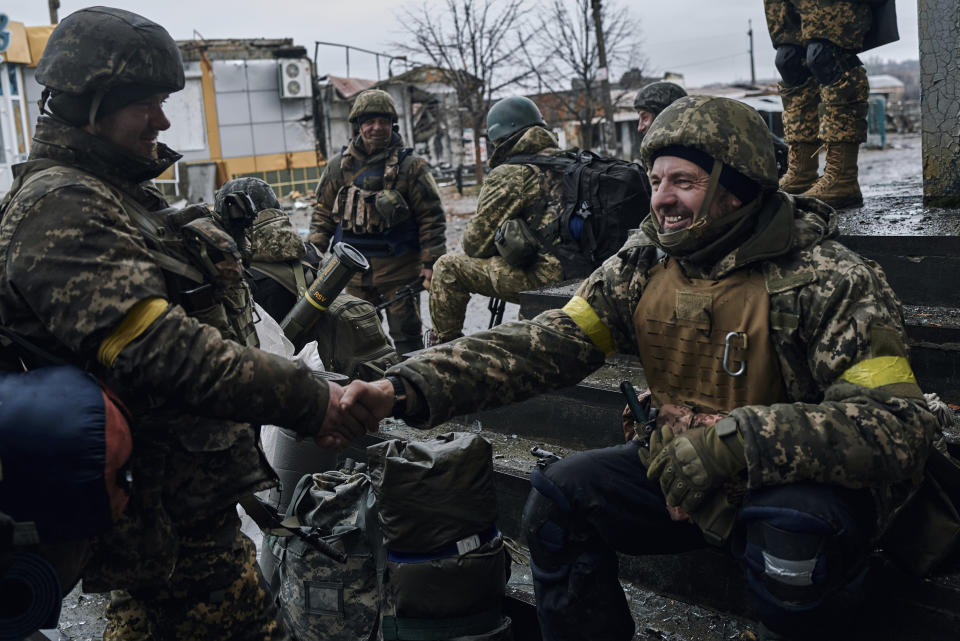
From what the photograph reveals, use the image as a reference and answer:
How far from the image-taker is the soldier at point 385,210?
22.2ft

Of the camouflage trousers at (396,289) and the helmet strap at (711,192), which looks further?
the camouflage trousers at (396,289)

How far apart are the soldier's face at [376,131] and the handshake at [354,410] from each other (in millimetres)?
4341

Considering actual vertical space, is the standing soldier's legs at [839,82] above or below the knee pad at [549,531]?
above

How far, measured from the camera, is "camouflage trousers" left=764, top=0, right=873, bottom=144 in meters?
5.29

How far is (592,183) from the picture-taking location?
5633 millimetres

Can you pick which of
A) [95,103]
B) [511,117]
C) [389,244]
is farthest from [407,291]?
[95,103]

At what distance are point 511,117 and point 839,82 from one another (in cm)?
224

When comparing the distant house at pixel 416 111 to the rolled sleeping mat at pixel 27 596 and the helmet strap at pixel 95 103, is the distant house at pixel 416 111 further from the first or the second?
the rolled sleeping mat at pixel 27 596

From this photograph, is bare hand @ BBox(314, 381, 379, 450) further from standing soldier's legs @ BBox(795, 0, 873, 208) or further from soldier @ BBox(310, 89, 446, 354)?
standing soldier's legs @ BBox(795, 0, 873, 208)

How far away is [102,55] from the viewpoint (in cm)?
247

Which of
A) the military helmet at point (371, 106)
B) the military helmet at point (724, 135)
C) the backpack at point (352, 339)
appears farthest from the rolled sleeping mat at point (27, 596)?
the military helmet at point (371, 106)

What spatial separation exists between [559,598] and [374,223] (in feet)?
14.9

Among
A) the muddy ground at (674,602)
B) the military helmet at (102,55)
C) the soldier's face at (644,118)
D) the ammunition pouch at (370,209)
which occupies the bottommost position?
the muddy ground at (674,602)

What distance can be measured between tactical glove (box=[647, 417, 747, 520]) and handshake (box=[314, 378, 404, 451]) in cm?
89
